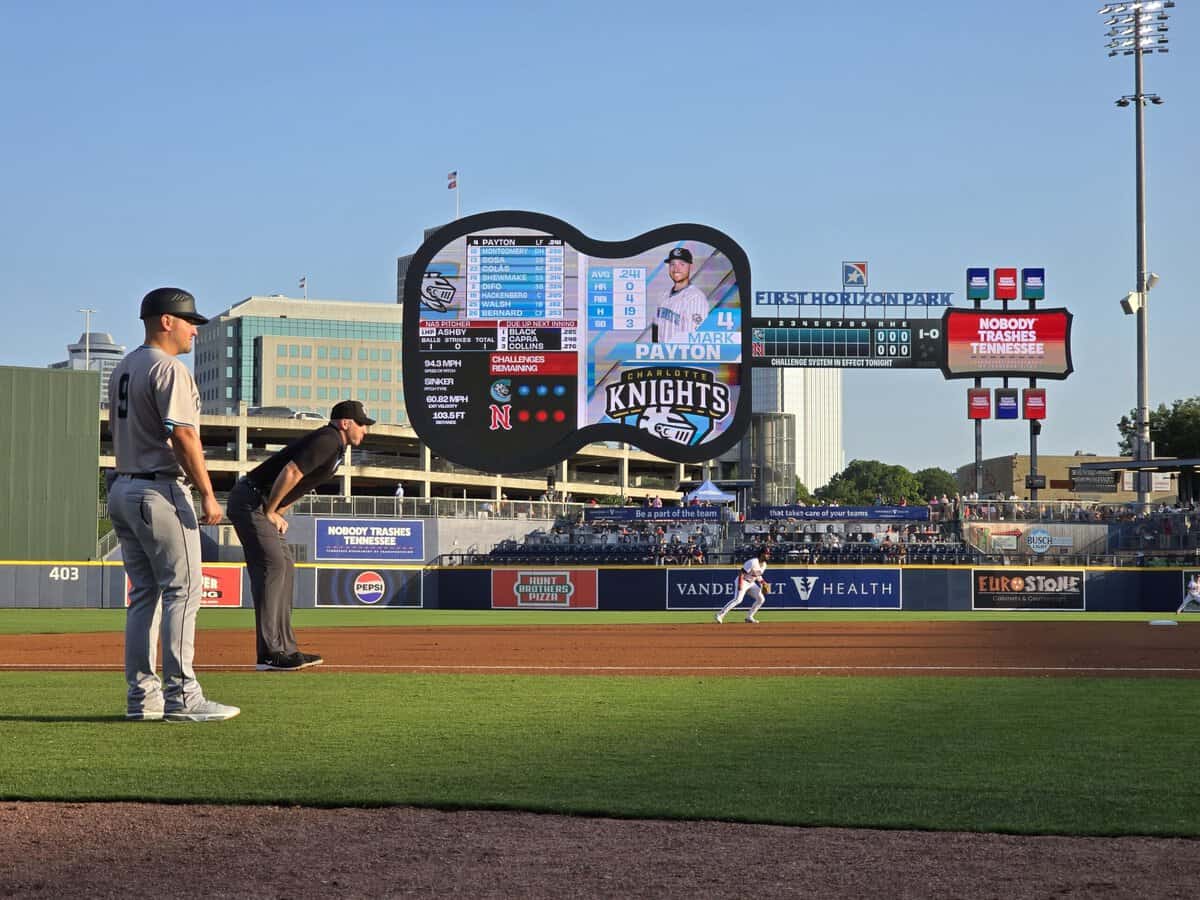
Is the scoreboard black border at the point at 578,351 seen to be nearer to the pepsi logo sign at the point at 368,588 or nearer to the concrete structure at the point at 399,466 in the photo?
the pepsi logo sign at the point at 368,588

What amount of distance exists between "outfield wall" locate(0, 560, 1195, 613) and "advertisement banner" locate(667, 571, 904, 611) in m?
0.02

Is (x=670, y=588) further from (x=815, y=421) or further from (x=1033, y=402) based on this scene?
(x=815, y=421)

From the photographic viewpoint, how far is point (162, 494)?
6738mm

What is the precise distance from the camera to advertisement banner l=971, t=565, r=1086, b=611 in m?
32.6

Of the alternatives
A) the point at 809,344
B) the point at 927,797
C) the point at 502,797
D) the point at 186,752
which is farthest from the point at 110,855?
the point at 809,344

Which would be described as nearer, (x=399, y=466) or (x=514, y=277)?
(x=514, y=277)

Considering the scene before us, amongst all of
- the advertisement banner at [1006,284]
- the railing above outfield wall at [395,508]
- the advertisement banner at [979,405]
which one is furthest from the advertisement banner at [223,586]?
the advertisement banner at [1006,284]

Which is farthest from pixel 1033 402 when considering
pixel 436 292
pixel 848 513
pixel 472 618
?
pixel 472 618

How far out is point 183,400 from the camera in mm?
6684

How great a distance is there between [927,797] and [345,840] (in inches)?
84.9

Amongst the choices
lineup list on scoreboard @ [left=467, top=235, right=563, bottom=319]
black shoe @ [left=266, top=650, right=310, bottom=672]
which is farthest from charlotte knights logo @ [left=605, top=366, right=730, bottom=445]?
black shoe @ [left=266, top=650, right=310, bottom=672]

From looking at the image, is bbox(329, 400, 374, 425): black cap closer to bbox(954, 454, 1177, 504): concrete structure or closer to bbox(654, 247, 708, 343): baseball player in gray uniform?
bbox(654, 247, 708, 343): baseball player in gray uniform

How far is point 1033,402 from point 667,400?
15.1 meters

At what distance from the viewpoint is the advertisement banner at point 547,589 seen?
33.5 m
